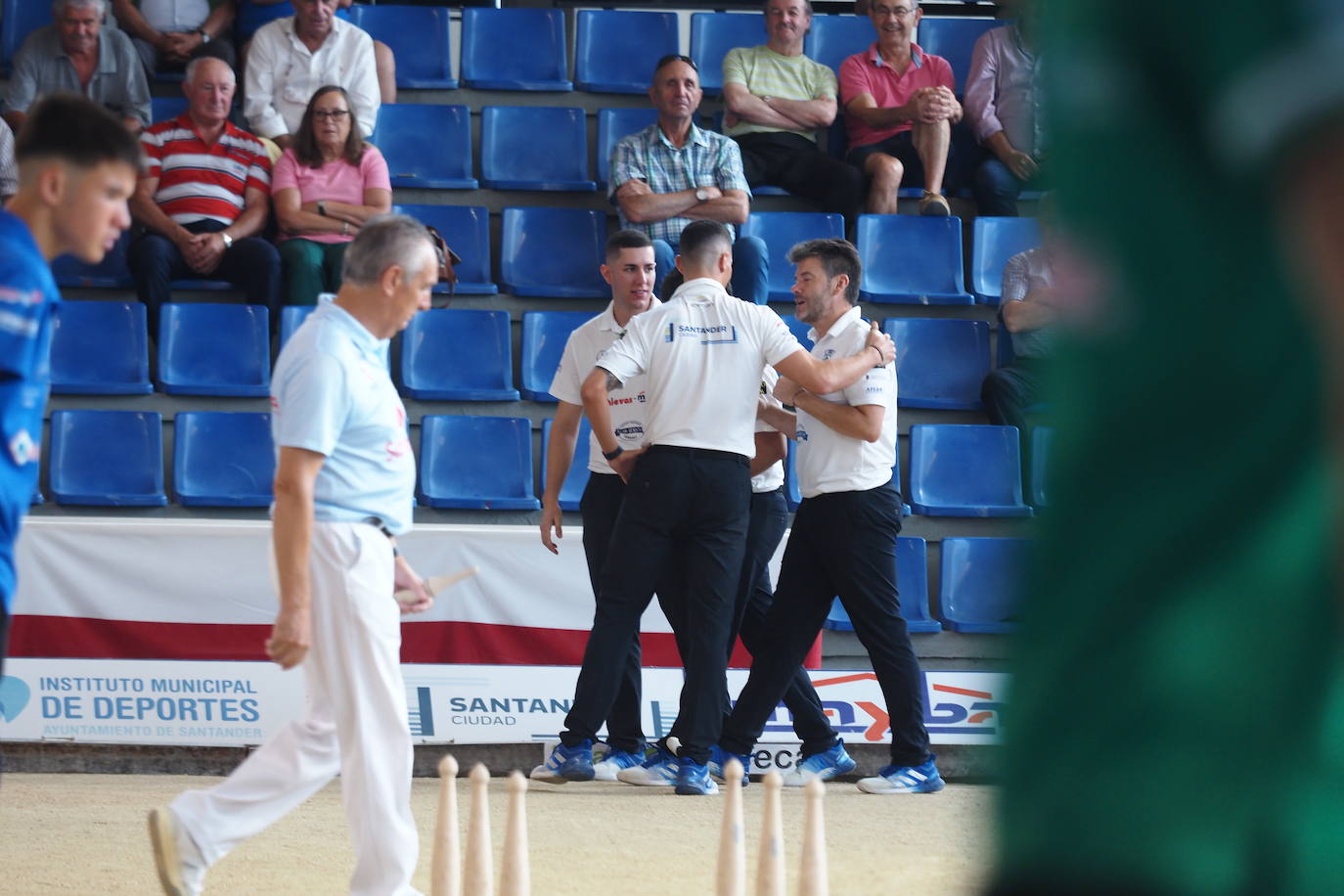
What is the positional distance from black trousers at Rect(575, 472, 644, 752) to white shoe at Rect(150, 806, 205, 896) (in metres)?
3.02

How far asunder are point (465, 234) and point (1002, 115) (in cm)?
356

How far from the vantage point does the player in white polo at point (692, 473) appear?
640 centimetres

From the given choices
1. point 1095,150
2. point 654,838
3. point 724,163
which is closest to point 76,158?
point 1095,150

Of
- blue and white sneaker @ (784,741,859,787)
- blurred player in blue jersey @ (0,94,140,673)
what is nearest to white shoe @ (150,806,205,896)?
blurred player in blue jersey @ (0,94,140,673)

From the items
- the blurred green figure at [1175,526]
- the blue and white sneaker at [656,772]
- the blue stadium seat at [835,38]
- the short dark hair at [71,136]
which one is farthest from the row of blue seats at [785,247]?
the blurred green figure at [1175,526]

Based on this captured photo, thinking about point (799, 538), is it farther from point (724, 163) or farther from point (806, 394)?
point (724, 163)

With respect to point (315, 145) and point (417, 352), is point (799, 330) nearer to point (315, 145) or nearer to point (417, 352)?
point (417, 352)

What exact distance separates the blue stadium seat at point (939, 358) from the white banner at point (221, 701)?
237 cm

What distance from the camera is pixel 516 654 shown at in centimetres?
714

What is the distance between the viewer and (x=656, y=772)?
6.70 metres

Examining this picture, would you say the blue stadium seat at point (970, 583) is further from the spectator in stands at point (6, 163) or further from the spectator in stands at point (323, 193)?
the spectator in stands at point (6, 163)

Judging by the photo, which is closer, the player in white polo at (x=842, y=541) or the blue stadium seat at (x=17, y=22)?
the player in white polo at (x=842, y=541)

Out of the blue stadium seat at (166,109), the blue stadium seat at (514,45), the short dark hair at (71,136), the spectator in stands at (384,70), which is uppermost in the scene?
the blue stadium seat at (514,45)

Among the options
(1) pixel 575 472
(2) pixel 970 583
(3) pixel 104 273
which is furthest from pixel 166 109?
(2) pixel 970 583
